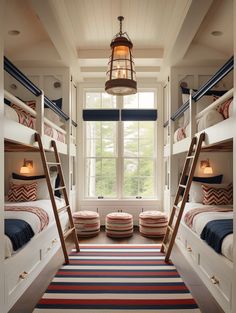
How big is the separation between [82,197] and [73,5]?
361cm

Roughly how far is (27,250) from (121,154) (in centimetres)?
344

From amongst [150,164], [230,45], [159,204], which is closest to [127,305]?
[159,204]

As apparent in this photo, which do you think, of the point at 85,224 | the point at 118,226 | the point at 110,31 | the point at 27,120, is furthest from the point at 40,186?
the point at 110,31

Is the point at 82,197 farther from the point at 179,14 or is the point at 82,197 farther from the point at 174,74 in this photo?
the point at 179,14

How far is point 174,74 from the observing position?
4832mm

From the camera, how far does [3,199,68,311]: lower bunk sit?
86.5 inches

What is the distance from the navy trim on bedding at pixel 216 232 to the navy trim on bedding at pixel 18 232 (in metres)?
1.72

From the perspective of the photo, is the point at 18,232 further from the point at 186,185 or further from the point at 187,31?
the point at 187,31

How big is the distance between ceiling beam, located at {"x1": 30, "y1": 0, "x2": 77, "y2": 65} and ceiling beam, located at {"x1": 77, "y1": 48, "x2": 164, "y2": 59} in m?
0.19

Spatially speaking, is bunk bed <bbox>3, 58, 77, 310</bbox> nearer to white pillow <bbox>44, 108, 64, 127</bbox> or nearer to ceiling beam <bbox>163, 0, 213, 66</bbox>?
white pillow <bbox>44, 108, 64, 127</bbox>

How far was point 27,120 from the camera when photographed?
2.99 m

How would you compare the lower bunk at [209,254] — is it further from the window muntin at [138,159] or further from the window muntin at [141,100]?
the window muntin at [141,100]

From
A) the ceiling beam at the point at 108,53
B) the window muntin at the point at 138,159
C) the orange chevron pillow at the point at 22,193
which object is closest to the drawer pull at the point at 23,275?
the orange chevron pillow at the point at 22,193

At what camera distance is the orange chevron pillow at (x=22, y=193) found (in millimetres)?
4086
